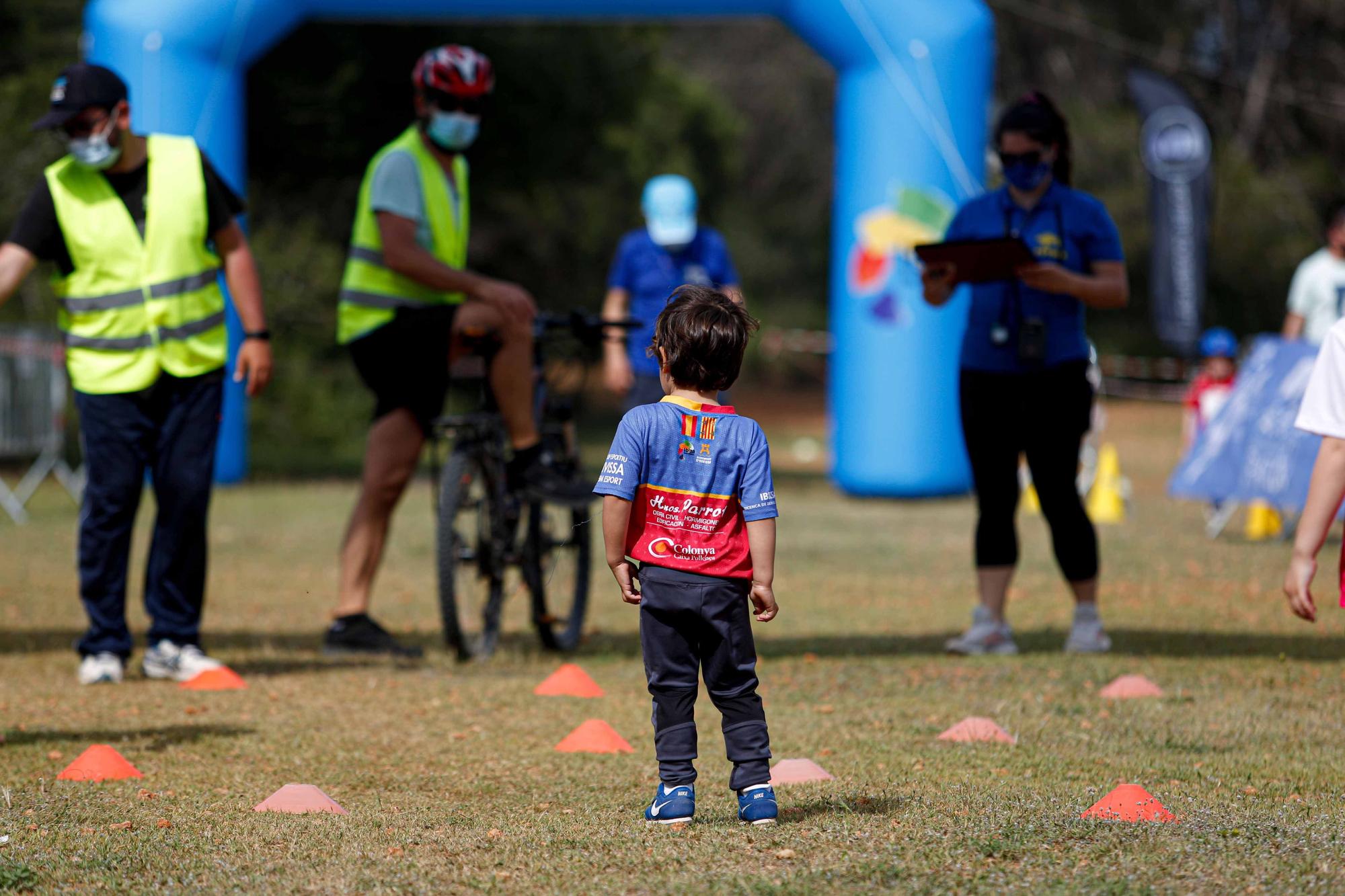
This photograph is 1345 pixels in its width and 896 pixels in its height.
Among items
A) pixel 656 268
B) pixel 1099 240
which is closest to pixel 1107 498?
pixel 656 268

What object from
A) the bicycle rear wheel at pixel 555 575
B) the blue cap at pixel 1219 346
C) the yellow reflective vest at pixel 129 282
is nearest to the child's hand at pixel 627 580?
the yellow reflective vest at pixel 129 282

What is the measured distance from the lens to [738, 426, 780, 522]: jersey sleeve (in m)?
3.58

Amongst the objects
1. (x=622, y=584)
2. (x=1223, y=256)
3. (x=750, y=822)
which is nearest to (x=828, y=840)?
(x=750, y=822)

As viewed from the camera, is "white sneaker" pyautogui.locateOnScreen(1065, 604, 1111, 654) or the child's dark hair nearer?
the child's dark hair

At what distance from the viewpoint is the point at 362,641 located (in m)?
6.48

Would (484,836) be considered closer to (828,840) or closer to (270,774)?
(828,840)

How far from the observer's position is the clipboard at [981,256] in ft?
19.5

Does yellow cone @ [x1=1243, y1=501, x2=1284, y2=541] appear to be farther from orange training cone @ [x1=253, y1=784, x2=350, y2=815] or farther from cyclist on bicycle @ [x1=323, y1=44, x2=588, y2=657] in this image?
orange training cone @ [x1=253, y1=784, x2=350, y2=815]

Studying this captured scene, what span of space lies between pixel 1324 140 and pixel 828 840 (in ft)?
116

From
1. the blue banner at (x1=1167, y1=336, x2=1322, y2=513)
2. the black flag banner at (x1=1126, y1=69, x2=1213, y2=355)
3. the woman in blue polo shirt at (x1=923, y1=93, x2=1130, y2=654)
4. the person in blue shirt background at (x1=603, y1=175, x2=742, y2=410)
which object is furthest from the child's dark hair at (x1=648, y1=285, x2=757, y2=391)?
the black flag banner at (x1=1126, y1=69, x2=1213, y2=355)

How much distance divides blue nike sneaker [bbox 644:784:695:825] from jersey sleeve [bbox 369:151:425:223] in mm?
3187

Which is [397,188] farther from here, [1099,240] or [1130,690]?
[1130,690]

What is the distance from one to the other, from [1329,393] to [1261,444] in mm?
7364

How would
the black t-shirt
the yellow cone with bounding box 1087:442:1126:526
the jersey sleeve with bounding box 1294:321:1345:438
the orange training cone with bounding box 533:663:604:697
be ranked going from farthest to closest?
1. the yellow cone with bounding box 1087:442:1126:526
2. the black t-shirt
3. the orange training cone with bounding box 533:663:604:697
4. the jersey sleeve with bounding box 1294:321:1345:438
